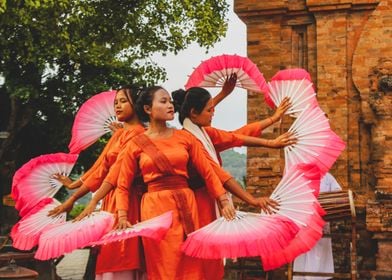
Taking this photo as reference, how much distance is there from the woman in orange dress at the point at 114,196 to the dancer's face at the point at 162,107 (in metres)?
0.33

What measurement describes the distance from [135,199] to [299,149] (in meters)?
1.24

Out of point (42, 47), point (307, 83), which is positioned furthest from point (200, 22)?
point (307, 83)

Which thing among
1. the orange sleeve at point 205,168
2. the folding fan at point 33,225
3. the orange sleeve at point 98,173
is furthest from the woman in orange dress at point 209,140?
the folding fan at point 33,225

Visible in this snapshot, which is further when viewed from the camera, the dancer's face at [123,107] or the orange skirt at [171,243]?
the dancer's face at [123,107]

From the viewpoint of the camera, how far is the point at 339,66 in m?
9.12

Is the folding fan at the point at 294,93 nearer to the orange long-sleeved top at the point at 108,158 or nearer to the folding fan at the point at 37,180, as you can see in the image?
the orange long-sleeved top at the point at 108,158

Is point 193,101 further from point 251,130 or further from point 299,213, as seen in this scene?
point 299,213

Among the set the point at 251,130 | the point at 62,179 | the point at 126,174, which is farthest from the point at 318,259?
the point at 126,174

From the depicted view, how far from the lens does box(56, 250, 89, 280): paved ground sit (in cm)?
1677

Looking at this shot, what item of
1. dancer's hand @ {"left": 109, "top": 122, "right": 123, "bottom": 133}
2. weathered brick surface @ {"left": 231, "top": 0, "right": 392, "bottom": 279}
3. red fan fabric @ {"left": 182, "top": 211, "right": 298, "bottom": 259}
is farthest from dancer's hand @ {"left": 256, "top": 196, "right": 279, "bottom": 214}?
weathered brick surface @ {"left": 231, "top": 0, "right": 392, "bottom": 279}

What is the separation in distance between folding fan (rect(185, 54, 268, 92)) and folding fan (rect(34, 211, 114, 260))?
1480 mm

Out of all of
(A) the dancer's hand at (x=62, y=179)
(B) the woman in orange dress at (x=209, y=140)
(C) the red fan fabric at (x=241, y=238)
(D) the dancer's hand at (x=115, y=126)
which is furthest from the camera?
(D) the dancer's hand at (x=115, y=126)

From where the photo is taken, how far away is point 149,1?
15000mm

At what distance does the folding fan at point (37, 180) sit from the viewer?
549 centimetres
